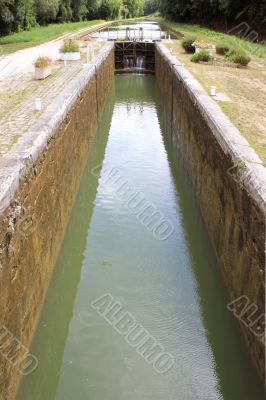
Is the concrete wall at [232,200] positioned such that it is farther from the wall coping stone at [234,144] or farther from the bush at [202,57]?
the bush at [202,57]

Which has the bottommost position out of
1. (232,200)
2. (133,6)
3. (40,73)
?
(232,200)

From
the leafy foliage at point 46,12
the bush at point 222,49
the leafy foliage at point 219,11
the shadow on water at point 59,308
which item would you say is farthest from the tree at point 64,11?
the shadow on water at point 59,308

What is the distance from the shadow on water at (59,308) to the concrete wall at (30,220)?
14cm

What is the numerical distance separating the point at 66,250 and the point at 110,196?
2.13 m

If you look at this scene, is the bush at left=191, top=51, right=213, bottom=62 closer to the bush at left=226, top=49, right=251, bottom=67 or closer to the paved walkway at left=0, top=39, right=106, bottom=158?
the bush at left=226, top=49, right=251, bottom=67

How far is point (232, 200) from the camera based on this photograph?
493 cm

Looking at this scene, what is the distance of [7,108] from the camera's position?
26.5 feet

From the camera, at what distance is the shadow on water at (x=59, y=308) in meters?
4.17

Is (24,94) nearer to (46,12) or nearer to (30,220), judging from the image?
(30,220)

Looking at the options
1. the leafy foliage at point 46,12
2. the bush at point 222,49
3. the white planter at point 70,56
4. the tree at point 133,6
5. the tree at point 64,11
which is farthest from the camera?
the tree at point 133,6

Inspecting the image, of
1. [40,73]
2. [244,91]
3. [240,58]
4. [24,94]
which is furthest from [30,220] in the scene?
[240,58]

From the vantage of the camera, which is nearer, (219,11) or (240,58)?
(240,58)

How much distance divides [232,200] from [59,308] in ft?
7.31

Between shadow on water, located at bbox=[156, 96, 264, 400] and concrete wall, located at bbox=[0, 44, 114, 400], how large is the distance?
5.93 ft
